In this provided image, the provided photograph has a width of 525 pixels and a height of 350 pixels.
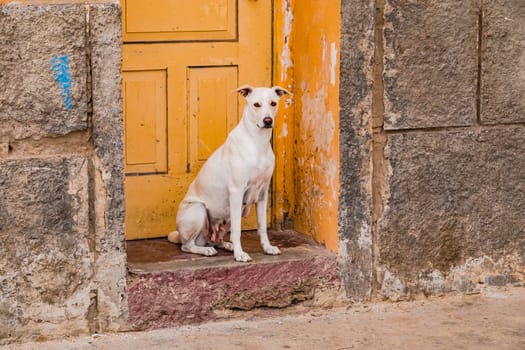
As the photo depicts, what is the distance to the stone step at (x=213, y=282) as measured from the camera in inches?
213

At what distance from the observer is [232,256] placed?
5758 millimetres

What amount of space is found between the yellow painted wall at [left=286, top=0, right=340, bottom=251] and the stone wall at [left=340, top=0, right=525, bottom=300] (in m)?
0.07

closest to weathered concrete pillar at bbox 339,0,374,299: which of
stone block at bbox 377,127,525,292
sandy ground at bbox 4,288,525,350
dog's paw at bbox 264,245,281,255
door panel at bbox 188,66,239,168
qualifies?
stone block at bbox 377,127,525,292

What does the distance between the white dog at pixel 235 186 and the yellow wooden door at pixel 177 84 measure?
10.8 inches

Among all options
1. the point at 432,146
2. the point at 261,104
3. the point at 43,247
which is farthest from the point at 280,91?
the point at 43,247

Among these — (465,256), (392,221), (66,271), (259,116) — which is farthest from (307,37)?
(66,271)

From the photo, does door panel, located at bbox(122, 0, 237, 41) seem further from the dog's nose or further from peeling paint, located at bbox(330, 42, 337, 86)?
the dog's nose

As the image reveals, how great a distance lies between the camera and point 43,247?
204 inches

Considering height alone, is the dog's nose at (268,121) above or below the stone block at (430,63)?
below

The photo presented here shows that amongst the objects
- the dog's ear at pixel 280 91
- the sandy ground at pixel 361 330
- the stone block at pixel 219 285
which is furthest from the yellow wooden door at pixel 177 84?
the sandy ground at pixel 361 330

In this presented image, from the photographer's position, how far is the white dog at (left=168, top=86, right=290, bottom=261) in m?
5.61

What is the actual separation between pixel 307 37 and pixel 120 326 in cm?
202

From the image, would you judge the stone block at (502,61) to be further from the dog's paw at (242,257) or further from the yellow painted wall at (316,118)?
the dog's paw at (242,257)

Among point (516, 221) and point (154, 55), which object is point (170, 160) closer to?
point (154, 55)
